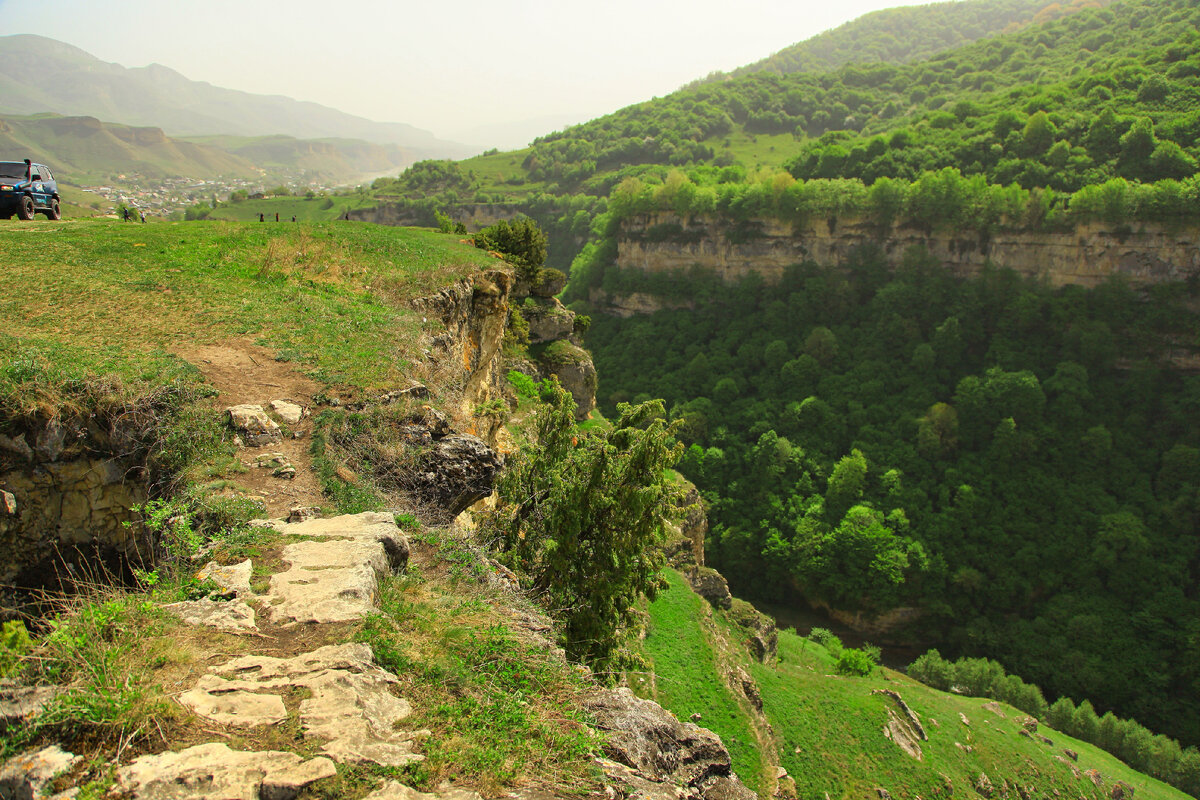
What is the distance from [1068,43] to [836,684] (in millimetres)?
91957

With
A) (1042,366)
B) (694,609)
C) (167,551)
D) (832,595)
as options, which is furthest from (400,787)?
(1042,366)

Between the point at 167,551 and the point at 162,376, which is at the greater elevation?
the point at 162,376

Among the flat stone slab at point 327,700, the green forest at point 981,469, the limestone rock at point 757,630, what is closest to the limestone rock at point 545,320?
the limestone rock at point 757,630

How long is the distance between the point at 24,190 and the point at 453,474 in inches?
699

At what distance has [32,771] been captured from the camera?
3379 millimetres

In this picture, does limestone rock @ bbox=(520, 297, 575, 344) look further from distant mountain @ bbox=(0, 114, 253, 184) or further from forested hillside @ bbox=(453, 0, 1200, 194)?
distant mountain @ bbox=(0, 114, 253, 184)

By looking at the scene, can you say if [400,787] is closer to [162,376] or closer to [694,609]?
[162,376]

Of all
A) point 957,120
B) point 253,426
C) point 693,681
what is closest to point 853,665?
point 693,681

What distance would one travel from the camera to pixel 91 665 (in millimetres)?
3986

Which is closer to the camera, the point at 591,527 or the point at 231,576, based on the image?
the point at 231,576

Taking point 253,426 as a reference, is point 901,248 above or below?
above

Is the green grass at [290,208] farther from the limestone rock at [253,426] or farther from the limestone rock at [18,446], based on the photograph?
the limestone rock at [18,446]

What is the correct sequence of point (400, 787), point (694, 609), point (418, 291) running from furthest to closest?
point (694, 609) < point (418, 291) < point (400, 787)

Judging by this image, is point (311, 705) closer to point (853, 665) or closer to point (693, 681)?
point (693, 681)
